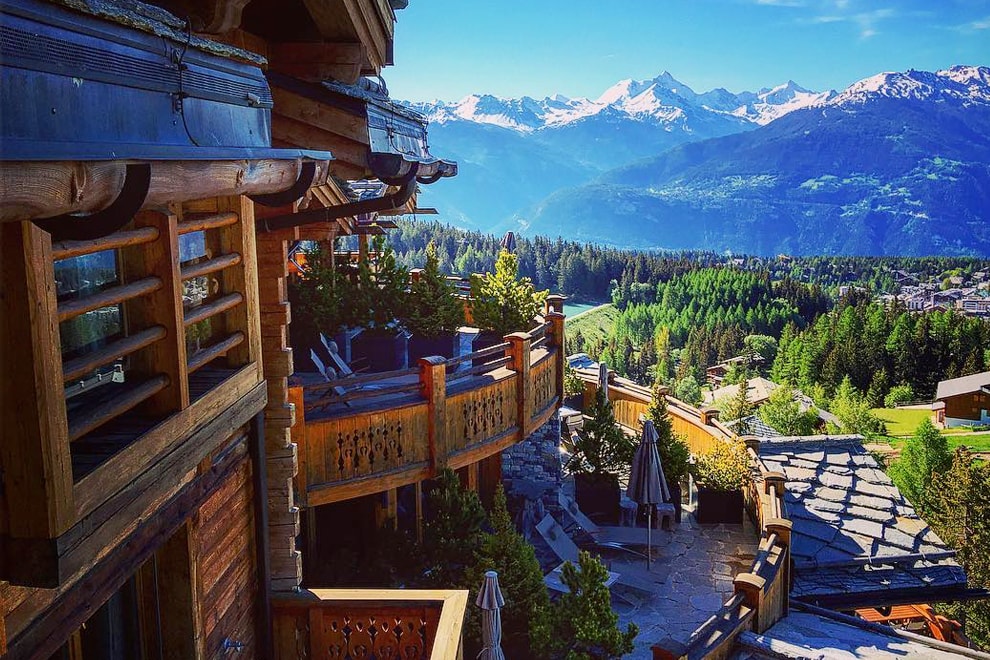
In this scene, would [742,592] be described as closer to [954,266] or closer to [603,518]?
[603,518]

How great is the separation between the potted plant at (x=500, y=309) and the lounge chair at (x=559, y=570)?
315cm

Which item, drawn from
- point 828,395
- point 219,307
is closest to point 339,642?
point 219,307

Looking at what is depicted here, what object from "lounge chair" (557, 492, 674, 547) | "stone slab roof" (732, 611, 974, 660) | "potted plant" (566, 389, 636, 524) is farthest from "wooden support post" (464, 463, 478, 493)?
"stone slab roof" (732, 611, 974, 660)

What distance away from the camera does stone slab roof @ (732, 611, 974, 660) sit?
9.33 metres

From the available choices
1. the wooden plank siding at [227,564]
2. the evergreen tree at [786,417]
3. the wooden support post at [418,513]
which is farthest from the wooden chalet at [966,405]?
the wooden plank siding at [227,564]

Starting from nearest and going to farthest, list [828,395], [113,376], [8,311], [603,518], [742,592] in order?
[8,311] → [113,376] → [742,592] → [603,518] → [828,395]

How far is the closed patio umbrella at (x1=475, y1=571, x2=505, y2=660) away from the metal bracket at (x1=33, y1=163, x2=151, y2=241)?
6069 millimetres

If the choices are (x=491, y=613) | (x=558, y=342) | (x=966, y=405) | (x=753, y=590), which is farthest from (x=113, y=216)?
(x=966, y=405)

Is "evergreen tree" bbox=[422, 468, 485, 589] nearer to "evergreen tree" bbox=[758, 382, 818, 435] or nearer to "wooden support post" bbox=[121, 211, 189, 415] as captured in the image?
"wooden support post" bbox=[121, 211, 189, 415]

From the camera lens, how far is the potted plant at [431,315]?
12617mm

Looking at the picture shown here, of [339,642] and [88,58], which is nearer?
[88,58]

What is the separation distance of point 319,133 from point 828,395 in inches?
2976

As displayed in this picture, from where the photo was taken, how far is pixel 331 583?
923 centimetres

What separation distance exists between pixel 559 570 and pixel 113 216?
10817 millimetres
